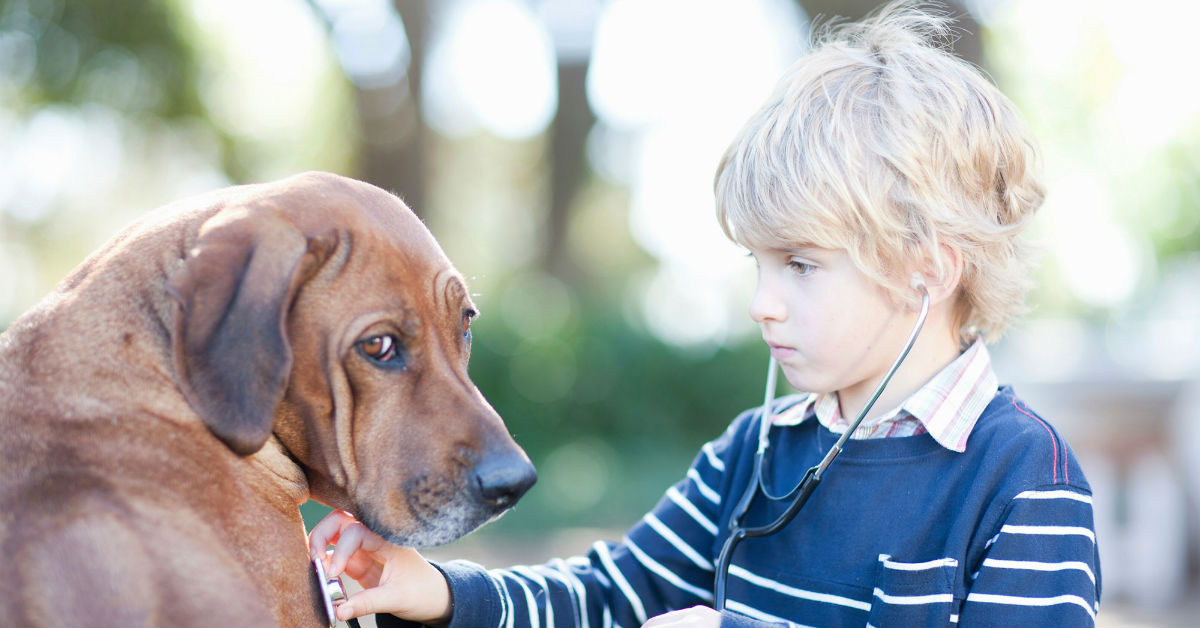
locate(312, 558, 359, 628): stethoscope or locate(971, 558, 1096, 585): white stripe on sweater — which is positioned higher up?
locate(971, 558, 1096, 585): white stripe on sweater

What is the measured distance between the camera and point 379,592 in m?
2.45

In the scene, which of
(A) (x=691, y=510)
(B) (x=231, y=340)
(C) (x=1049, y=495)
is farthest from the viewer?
(A) (x=691, y=510)

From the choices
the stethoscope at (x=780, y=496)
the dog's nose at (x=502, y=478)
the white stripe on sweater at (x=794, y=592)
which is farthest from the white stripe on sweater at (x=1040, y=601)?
the dog's nose at (x=502, y=478)

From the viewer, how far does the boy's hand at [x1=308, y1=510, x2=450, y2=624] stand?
2.39 metres

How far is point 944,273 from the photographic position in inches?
110

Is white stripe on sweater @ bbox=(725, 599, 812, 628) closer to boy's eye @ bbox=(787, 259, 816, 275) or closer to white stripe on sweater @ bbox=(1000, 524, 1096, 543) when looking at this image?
white stripe on sweater @ bbox=(1000, 524, 1096, 543)

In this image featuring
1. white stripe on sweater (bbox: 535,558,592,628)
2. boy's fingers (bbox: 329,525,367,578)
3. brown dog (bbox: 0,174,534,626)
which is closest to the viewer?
brown dog (bbox: 0,174,534,626)

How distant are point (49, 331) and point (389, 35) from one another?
13026mm

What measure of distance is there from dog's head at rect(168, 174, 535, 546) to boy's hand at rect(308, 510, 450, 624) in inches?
2.6

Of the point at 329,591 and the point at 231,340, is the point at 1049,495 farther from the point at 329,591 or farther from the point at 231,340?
the point at 231,340

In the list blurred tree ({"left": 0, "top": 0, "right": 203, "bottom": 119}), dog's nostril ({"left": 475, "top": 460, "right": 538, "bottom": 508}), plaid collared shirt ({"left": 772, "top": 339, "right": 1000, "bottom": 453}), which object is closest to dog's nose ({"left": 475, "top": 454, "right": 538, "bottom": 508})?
dog's nostril ({"left": 475, "top": 460, "right": 538, "bottom": 508})

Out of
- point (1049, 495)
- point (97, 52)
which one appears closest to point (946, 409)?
point (1049, 495)

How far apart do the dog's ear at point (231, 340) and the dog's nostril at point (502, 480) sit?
1.76 ft

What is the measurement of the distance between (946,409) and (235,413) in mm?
1829
